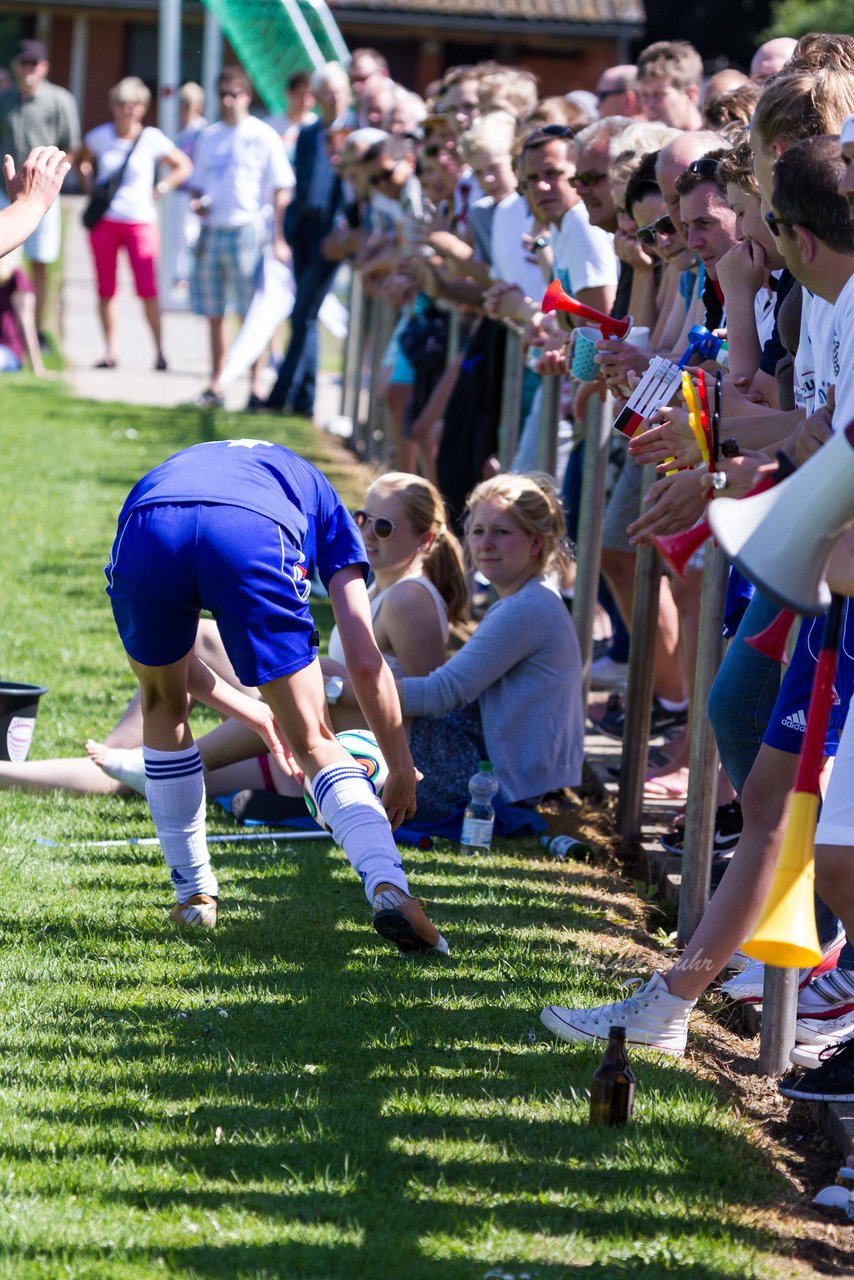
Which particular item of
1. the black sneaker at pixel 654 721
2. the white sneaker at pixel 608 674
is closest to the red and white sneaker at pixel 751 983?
the black sneaker at pixel 654 721

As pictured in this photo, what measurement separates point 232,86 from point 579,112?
29.6 feet

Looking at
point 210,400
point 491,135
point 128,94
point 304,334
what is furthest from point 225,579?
point 128,94

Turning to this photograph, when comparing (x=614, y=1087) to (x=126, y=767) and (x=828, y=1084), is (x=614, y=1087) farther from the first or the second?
(x=126, y=767)

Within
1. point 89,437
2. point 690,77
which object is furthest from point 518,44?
point 690,77

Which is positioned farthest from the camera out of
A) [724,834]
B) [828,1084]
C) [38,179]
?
[724,834]

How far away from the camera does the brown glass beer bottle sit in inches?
148

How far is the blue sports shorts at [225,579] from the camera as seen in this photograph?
4398mm

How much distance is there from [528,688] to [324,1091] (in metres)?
2.64

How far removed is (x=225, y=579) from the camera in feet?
14.4

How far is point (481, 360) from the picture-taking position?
8906mm

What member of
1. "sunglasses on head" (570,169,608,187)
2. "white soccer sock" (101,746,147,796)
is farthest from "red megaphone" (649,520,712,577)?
"sunglasses on head" (570,169,608,187)

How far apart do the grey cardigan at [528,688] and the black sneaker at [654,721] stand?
0.53 meters

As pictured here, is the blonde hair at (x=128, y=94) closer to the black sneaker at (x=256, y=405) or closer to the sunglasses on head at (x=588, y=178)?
the black sneaker at (x=256, y=405)

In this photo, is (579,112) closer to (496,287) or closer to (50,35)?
(496,287)
